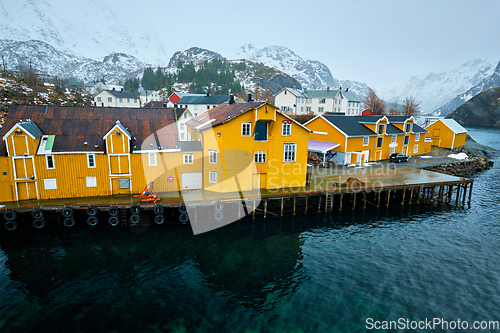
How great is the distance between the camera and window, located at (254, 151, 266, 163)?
118ft

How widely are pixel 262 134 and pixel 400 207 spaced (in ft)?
71.8

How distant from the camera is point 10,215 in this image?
28.5 meters

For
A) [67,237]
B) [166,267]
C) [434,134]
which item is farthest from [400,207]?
[434,134]

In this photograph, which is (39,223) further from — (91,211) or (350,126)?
(350,126)

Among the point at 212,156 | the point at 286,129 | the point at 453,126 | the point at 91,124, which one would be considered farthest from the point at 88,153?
the point at 453,126

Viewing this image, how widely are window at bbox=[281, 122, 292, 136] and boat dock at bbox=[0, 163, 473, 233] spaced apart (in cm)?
688

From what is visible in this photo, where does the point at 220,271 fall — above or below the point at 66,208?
below

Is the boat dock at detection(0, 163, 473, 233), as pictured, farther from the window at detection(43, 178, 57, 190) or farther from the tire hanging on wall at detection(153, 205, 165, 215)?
the window at detection(43, 178, 57, 190)

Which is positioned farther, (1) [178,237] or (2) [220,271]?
(1) [178,237]

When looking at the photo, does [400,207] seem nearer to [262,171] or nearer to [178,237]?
[262,171]

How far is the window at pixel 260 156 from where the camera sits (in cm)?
3588

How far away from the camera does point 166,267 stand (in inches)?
993

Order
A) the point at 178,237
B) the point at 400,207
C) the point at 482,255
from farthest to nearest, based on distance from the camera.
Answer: the point at 400,207 < the point at 178,237 < the point at 482,255

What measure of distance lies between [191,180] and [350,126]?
32406mm
